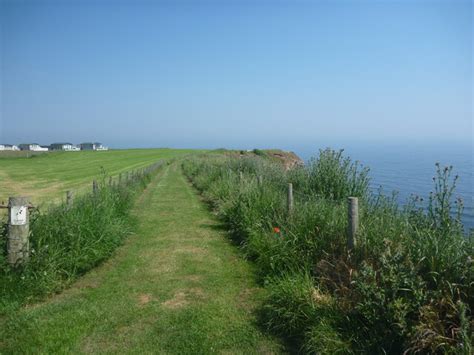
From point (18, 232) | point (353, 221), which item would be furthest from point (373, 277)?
point (18, 232)

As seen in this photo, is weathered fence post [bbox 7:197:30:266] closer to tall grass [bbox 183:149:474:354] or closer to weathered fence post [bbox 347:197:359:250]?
tall grass [bbox 183:149:474:354]

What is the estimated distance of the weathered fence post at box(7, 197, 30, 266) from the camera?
5883mm

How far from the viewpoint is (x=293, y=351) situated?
171 inches

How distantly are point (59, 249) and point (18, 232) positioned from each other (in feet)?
2.23

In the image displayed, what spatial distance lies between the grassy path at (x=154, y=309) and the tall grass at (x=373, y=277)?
502 millimetres

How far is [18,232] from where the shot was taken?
597cm

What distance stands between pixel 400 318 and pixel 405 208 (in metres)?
2.83

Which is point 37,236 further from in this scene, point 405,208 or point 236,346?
point 405,208

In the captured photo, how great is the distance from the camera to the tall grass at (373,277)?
146 inches

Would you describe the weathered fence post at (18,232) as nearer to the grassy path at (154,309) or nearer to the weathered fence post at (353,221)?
the grassy path at (154,309)

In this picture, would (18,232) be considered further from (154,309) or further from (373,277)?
(373,277)

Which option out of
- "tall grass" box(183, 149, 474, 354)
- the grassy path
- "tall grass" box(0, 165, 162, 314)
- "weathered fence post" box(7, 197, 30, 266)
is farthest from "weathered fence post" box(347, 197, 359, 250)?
"weathered fence post" box(7, 197, 30, 266)

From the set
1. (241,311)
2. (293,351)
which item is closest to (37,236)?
(241,311)

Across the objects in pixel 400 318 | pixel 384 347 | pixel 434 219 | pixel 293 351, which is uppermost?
pixel 434 219
